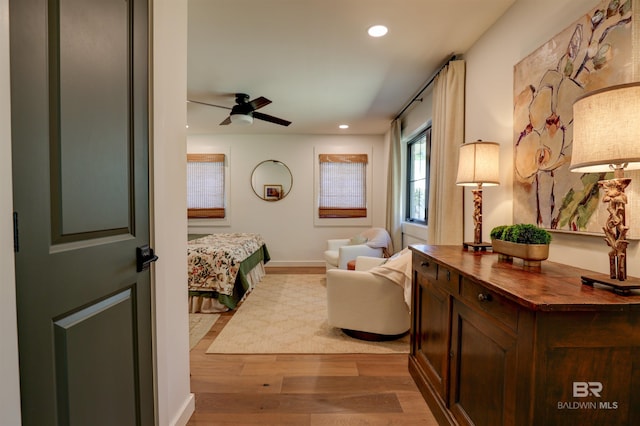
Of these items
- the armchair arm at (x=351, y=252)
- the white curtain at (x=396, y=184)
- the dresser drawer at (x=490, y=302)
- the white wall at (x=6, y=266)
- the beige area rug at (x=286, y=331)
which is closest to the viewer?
the white wall at (x=6, y=266)

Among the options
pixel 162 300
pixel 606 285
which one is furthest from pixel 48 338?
pixel 606 285

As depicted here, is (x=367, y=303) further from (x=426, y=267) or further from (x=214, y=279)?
(x=214, y=279)

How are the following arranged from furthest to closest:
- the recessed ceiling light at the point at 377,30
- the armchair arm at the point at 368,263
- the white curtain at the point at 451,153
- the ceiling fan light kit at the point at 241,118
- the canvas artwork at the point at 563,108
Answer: the ceiling fan light kit at the point at 241,118, the armchair arm at the point at 368,263, the white curtain at the point at 451,153, the recessed ceiling light at the point at 377,30, the canvas artwork at the point at 563,108

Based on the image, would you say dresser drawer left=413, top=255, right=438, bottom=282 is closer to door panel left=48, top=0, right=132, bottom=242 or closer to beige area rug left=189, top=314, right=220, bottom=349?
door panel left=48, top=0, right=132, bottom=242

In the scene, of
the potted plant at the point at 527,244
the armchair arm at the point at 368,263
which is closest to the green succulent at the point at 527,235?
the potted plant at the point at 527,244

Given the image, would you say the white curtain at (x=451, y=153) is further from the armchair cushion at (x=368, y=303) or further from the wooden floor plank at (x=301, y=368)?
the wooden floor plank at (x=301, y=368)

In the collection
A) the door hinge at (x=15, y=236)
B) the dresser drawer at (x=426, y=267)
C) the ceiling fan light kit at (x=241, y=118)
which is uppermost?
the ceiling fan light kit at (x=241, y=118)

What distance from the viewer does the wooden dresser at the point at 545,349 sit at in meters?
0.87

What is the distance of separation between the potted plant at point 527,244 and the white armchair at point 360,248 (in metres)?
2.62

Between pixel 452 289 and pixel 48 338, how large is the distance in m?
1.54

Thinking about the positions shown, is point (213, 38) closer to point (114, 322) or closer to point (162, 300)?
point (162, 300)

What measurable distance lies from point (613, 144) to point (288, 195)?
5.01 m

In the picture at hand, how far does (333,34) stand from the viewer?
2.29m

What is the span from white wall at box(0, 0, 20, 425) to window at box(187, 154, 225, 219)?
5093 millimetres
